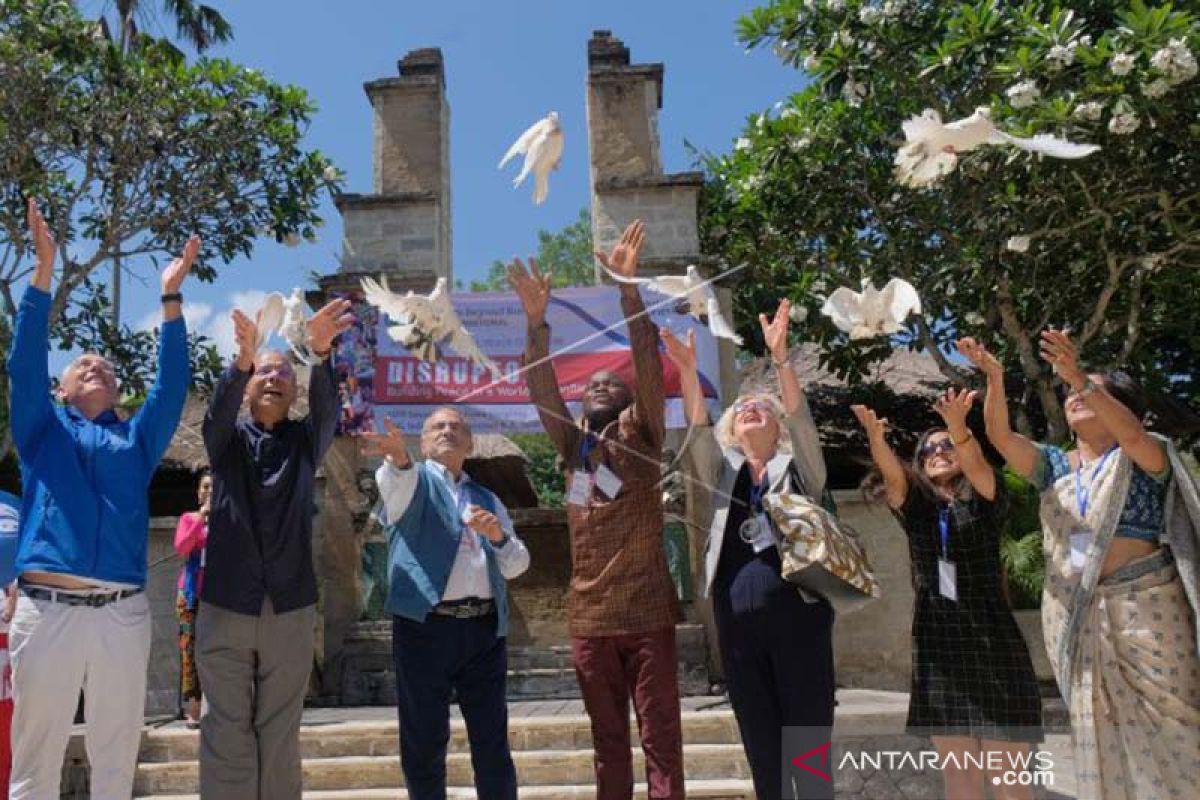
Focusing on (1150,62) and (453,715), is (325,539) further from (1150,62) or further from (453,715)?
(1150,62)

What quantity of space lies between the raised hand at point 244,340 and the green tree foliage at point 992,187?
533 centimetres

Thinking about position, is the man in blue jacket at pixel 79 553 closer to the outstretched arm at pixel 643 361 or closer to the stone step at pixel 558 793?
the outstretched arm at pixel 643 361

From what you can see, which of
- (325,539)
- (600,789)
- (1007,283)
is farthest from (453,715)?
(1007,283)

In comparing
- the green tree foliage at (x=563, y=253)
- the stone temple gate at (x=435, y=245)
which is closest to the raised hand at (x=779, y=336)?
the stone temple gate at (x=435, y=245)

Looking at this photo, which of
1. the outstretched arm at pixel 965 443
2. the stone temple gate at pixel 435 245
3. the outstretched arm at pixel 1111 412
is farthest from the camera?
the stone temple gate at pixel 435 245

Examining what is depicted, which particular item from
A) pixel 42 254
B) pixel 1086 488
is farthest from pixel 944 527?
pixel 42 254

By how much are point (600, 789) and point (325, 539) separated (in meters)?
4.61

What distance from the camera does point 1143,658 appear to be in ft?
10.5

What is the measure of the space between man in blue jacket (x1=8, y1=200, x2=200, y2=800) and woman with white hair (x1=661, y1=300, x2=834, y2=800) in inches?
70.3

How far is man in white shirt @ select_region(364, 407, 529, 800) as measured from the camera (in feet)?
11.5

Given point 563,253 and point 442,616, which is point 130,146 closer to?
point 442,616

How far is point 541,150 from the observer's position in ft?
14.0

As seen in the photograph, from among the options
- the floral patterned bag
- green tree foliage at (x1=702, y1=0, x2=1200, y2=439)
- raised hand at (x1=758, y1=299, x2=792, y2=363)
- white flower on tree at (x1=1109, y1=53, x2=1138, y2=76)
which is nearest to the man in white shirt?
the floral patterned bag

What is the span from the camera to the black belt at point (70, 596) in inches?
125
